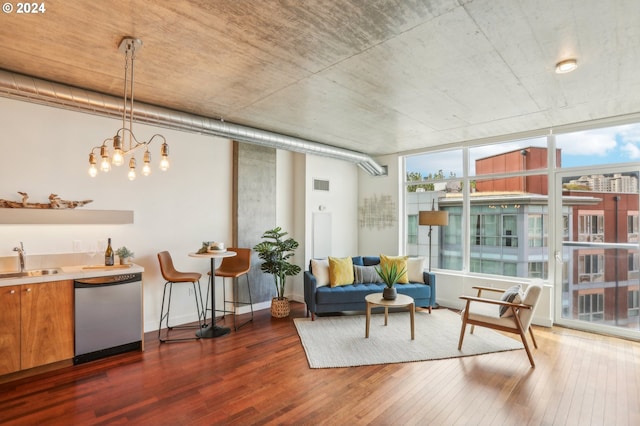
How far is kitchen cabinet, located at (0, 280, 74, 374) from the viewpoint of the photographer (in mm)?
2926

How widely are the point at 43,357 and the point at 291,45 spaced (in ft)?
12.3

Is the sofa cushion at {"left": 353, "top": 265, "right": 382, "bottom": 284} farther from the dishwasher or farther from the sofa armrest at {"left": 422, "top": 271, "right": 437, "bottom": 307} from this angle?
the dishwasher

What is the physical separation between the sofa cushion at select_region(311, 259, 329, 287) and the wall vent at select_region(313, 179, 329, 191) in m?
1.64

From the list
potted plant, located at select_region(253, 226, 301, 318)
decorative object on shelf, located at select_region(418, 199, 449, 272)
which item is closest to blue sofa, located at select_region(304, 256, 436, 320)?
potted plant, located at select_region(253, 226, 301, 318)

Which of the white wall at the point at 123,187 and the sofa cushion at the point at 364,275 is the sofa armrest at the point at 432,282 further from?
the white wall at the point at 123,187

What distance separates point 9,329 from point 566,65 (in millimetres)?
5587

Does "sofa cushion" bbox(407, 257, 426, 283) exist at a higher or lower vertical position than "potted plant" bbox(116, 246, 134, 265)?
lower

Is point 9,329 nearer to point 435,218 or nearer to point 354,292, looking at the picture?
point 354,292

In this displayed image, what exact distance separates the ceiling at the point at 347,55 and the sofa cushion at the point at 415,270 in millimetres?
2480

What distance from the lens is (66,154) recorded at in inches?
147

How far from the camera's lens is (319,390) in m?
2.87

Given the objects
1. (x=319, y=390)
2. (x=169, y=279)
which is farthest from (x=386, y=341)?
(x=169, y=279)

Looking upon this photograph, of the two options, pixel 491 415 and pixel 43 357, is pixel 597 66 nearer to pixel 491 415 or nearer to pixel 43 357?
pixel 491 415

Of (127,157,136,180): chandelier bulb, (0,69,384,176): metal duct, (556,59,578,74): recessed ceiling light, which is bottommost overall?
(127,157,136,180): chandelier bulb
